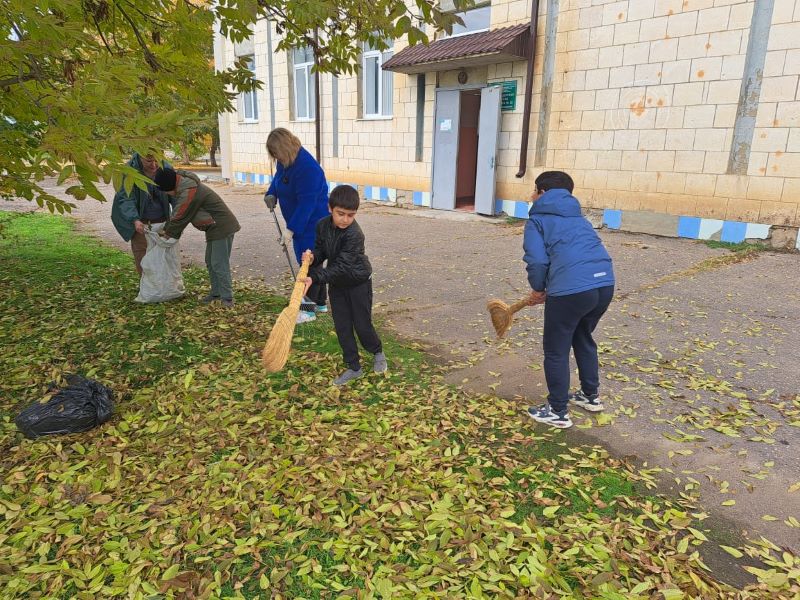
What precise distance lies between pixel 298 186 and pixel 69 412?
278cm

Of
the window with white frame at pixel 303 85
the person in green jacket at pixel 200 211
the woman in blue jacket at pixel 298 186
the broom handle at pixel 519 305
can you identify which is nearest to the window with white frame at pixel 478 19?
the window with white frame at pixel 303 85

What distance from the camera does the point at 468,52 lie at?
10914mm

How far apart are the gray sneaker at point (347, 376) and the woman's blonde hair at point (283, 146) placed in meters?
2.18

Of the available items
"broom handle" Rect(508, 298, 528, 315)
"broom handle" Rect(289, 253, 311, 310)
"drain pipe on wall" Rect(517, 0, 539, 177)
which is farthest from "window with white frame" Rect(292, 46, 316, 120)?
"broom handle" Rect(508, 298, 528, 315)

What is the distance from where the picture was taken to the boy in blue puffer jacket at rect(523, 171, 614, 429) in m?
3.22

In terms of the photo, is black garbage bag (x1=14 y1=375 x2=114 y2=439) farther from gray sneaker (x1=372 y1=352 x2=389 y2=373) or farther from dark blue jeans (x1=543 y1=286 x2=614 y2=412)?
dark blue jeans (x1=543 y1=286 x2=614 y2=412)

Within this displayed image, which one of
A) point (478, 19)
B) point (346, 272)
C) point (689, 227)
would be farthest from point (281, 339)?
point (478, 19)

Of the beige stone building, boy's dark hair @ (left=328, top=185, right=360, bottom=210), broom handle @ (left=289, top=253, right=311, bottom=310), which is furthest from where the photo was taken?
the beige stone building

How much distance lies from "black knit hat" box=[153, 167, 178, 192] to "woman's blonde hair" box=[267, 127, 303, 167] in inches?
41.4

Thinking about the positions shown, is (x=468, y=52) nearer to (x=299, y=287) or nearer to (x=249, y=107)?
(x=299, y=287)

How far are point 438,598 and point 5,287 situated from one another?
6.80m

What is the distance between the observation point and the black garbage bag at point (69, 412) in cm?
338

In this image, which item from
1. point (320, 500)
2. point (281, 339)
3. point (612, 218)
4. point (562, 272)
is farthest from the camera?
point (612, 218)

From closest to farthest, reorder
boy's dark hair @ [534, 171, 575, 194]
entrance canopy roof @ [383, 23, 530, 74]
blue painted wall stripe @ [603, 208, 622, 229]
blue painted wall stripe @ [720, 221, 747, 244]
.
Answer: boy's dark hair @ [534, 171, 575, 194], blue painted wall stripe @ [720, 221, 747, 244], blue painted wall stripe @ [603, 208, 622, 229], entrance canopy roof @ [383, 23, 530, 74]
